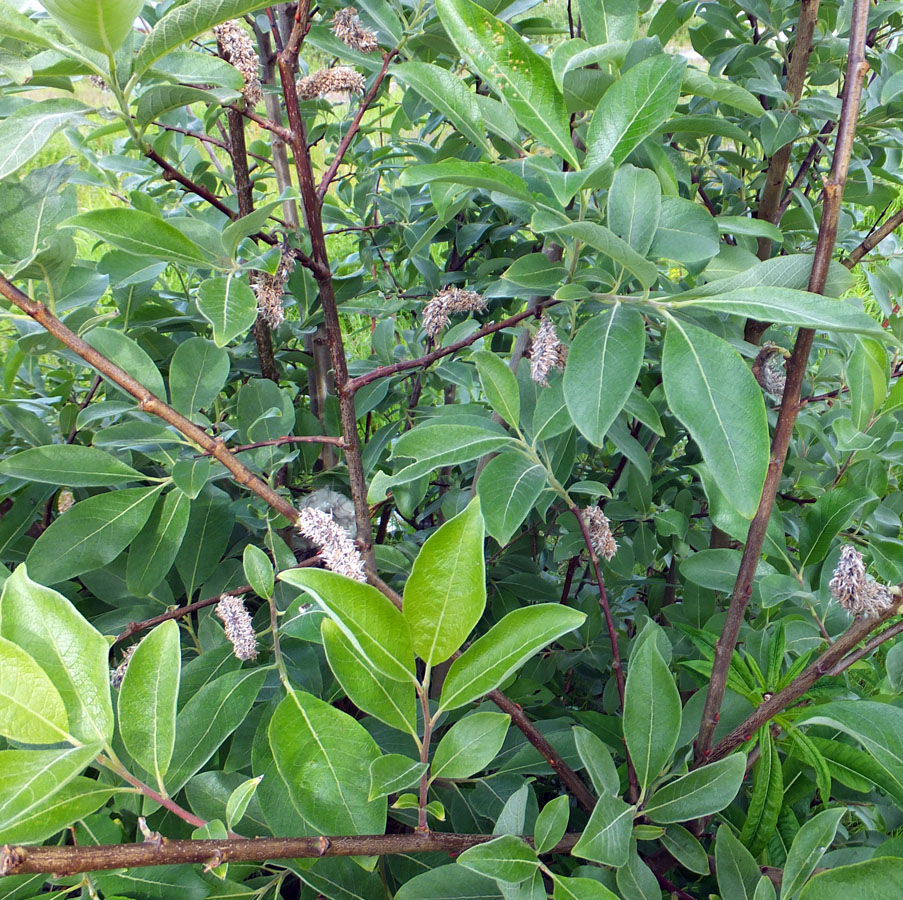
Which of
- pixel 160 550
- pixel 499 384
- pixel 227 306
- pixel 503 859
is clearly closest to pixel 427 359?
pixel 499 384

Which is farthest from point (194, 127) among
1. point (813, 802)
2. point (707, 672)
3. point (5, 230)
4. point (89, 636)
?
point (813, 802)

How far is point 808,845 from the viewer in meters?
0.50

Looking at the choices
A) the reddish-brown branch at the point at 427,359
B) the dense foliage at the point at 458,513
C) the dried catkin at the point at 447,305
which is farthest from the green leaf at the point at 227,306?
the dried catkin at the point at 447,305

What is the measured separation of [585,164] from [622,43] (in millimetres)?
78

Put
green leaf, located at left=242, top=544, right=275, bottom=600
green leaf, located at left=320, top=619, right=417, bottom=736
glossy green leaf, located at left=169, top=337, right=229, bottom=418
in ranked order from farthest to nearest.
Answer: glossy green leaf, located at left=169, top=337, right=229, bottom=418 < green leaf, located at left=242, top=544, right=275, bottom=600 < green leaf, located at left=320, top=619, right=417, bottom=736

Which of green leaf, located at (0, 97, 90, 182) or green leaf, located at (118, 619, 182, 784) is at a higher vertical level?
green leaf, located at (0, 97, 90, 182)

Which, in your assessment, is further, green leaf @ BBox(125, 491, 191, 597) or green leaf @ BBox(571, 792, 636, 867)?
green leaf @ BBox(125, 491, 191, 597)

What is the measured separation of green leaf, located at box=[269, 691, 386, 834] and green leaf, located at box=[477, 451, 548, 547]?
18 cm

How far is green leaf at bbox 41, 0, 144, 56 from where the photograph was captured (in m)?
0.46

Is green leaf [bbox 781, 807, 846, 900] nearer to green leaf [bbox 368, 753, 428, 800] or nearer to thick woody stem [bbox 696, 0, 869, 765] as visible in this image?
thick woody stem [bbox 696, 0, 869, 765]

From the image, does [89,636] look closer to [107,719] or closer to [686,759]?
[107,719]

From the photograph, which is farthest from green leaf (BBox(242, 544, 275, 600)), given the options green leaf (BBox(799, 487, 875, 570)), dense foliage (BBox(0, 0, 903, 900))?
green leaf (BBox(799, 487, 875, 570))

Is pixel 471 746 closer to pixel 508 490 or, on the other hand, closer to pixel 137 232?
pixel 508 490

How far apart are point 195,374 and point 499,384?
29cm
